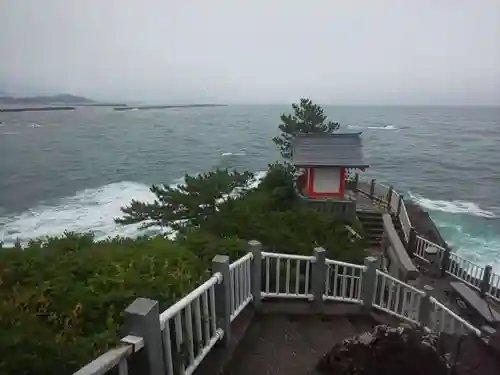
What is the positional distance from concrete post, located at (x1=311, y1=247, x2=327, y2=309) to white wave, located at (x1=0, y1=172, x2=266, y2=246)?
11376 millimetres

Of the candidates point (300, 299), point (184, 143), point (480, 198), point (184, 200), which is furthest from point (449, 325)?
point (184, 143)

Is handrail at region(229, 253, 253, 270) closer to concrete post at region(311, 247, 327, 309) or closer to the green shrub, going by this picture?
the green shrub

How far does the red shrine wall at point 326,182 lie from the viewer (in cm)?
1341

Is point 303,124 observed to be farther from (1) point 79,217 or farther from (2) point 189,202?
(1) point 79,217

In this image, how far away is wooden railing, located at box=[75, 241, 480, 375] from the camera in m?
2.04

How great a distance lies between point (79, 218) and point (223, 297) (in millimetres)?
21423

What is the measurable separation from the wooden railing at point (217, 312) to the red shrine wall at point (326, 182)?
812cm

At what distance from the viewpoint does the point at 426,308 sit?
4621 millimetres

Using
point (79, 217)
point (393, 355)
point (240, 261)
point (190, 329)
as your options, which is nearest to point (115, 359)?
point (190, 329)

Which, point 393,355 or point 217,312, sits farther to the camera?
point 217,312

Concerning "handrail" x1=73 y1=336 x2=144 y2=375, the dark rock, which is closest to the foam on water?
the dark rock

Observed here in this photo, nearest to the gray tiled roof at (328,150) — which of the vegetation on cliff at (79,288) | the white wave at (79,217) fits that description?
the vegetation on cliff at (79,288)

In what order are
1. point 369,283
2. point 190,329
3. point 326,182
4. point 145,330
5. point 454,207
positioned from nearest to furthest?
point 145,330, point 190,329, point 369,283, point 326,182, point 454,207

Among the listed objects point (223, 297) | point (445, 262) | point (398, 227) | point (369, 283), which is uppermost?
point (223, 297)
